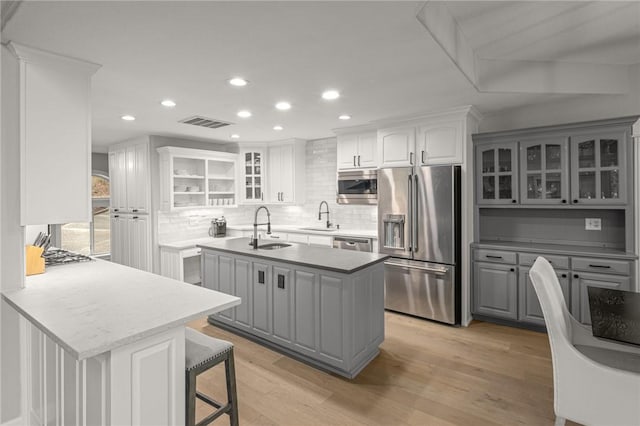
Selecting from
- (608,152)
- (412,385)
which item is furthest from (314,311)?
(608,152)

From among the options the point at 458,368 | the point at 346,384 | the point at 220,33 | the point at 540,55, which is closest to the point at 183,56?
the point at 220,33

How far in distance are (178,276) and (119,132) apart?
2.27 metres

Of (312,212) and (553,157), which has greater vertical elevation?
(553,157)

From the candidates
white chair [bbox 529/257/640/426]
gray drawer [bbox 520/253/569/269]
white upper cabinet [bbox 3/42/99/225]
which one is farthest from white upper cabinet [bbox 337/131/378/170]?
white upper cabinet [bbox 3/42/99/225]

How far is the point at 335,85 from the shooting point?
2877mm

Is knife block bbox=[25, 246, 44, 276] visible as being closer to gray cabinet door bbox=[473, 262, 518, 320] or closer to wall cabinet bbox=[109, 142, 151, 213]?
wall cabinet bbox=[109, 142, 151, 213]

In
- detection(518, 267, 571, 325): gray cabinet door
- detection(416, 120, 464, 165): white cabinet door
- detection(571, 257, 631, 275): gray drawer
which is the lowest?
detection(518, 267, 571, 325): gray cabinet door

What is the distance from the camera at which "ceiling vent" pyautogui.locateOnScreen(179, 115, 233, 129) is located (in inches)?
160

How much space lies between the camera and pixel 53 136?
2.04 m

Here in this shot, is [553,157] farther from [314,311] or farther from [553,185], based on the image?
[314,311]

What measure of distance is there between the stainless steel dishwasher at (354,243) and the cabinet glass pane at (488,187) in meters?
1.50

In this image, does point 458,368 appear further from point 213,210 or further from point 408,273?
point 213,210

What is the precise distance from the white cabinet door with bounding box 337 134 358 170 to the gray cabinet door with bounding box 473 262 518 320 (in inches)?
82.7

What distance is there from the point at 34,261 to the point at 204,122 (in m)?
2.50
